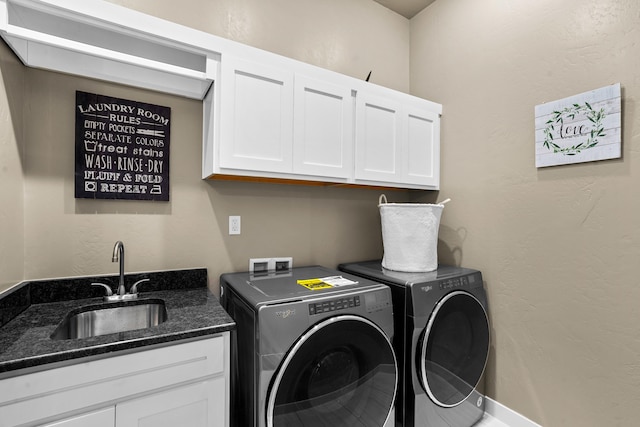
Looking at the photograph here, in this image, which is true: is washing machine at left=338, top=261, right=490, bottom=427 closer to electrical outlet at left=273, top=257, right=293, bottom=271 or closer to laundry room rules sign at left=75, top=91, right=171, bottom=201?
electrical outlet at left=273, top=257, right=293, bottom=271

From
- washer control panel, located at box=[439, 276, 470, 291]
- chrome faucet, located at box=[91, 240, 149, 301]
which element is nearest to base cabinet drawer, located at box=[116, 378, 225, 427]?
chrome faucet, located at box=[91, 240, 149, 301]

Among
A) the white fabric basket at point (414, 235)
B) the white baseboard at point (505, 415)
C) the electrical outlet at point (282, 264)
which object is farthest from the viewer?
the electrical outlet at point (282, 264)

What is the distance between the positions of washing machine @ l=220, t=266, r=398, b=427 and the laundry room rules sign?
2.52 feet

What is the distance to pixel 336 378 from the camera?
1.40 metres

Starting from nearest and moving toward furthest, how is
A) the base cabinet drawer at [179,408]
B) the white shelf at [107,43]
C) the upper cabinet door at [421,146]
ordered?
the base cabinet drawer at [179,408] < the white shelf at [107,43] < the upper cabinet door at [421,146]

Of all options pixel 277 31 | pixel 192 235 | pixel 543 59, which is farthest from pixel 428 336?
pixel 277 31

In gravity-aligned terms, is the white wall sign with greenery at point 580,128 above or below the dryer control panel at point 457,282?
above

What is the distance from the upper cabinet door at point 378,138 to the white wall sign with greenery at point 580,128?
834mm

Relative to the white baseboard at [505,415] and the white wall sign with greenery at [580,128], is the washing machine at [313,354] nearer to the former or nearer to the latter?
the white baseboard at [505,415]

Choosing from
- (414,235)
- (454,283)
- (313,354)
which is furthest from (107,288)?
(454,283)

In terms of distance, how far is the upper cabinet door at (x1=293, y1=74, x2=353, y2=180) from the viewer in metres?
1.79

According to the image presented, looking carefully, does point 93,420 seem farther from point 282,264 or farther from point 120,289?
point 282,264

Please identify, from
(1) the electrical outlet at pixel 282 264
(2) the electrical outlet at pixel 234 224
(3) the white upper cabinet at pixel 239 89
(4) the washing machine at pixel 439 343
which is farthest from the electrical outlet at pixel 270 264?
(3) the white upper cabinet at pixel 239 89

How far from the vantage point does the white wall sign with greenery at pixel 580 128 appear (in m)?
1.54
